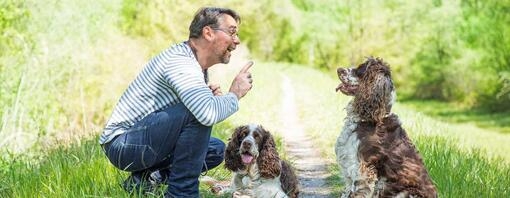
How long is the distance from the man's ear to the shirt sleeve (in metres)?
0.27

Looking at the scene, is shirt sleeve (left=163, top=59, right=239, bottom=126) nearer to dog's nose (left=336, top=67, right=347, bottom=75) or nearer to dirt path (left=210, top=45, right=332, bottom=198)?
dog's nose (left=336, top=67, right=347, bottom=75)

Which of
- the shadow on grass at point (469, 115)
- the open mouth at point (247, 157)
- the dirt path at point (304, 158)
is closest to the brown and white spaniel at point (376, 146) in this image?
the open mouth at point (247, 157)

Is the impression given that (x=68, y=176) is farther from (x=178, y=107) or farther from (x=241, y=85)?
(x=241, y=85)

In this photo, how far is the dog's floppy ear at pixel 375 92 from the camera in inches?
228

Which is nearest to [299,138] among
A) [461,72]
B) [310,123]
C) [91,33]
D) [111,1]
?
[310,123]

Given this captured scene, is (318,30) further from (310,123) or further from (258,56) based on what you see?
(310,123)

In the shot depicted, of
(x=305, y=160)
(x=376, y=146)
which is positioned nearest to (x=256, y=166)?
(x=376, y=146)

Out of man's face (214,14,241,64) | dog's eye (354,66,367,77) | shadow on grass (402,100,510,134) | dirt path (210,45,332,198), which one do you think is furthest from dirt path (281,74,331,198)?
shadow on grass (402,100,510,134)

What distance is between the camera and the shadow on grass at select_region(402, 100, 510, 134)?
35.2m

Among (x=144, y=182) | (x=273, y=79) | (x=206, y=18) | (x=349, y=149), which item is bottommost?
(x=273, y=79)

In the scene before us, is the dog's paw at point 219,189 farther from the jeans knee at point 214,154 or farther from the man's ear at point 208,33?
the man's ear at point 208,33

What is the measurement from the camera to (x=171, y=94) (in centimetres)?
558

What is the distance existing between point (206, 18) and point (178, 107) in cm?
73

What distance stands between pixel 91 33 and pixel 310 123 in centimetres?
730
